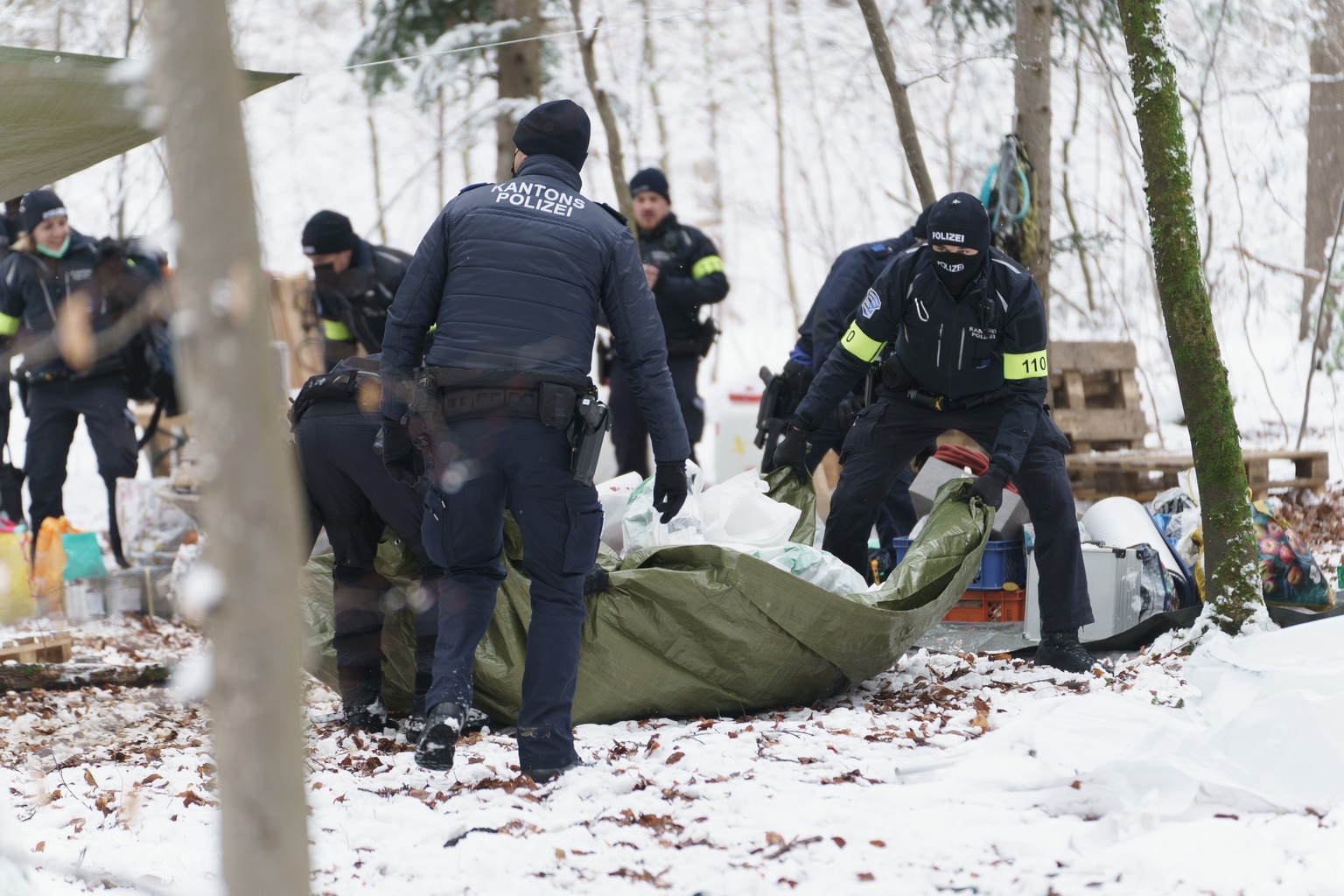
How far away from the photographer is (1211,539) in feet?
14.2

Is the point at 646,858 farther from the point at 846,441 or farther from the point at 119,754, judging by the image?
the point at 846,441

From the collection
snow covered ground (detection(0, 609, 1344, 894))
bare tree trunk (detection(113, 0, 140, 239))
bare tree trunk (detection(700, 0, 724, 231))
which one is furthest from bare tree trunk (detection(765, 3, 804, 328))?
snow covered ground (detection(0, 609, 1344, 894))

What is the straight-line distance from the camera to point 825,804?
2.96m

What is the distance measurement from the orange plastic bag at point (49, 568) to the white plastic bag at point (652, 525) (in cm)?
329

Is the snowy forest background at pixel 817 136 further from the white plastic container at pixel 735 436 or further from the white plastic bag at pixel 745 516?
the white plastic bag at pixel 745 516

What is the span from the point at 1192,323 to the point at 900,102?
2910 millimetres

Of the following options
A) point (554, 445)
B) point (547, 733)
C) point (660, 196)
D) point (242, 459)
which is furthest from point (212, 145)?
point (660, 196)

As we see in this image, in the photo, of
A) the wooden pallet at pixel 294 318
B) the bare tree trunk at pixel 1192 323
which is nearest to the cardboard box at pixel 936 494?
the bare tree trunk at pixel 1192 323

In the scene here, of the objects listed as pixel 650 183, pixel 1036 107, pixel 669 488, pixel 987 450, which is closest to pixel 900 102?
pixel 1036 107

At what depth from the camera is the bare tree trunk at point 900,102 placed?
263 inches

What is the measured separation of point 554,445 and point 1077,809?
5.03 ft

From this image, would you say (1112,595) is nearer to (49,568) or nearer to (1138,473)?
(1138,473)

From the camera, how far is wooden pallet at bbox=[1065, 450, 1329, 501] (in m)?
7.13

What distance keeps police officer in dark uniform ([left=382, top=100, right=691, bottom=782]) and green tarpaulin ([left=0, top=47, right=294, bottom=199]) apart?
1061mm
